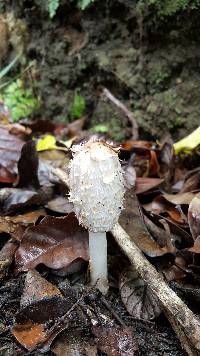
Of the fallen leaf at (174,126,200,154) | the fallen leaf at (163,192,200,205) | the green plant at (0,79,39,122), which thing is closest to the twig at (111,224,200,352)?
the fallen leaf at (163,192,200,205)

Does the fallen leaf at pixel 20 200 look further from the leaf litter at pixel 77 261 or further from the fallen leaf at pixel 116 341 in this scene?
the fallen leaf at pixel 116 341

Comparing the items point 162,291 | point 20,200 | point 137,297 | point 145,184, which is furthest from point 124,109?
point 162,291

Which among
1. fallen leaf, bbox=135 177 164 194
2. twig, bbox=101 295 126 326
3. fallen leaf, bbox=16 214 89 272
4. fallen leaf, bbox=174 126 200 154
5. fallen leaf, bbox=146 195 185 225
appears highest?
fallen leaf, bbox=174 126 200 154

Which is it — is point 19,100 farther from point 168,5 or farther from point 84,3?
point 168,5

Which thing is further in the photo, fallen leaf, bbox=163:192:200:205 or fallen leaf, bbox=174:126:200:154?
fallen leaf, bbox=174:126:200:154

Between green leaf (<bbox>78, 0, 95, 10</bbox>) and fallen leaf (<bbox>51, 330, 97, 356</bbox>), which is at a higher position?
green leaf (<bbox>78, 0, 95, 10</bbox>)

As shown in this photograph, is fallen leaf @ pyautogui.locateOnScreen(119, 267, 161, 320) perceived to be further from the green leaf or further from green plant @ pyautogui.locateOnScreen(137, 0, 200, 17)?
the green leaf

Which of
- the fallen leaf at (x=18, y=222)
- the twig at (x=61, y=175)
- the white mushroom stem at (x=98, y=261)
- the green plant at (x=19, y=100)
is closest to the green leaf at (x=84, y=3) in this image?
the green plant at (x=19, y=100)
